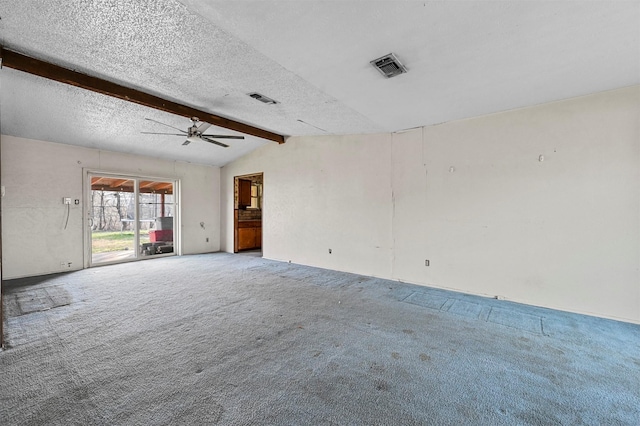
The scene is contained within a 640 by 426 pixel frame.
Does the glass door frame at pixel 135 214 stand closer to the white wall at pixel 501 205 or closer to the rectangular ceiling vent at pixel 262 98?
the white wall at pixel 501 205

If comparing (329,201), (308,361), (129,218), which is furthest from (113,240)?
(308,361)

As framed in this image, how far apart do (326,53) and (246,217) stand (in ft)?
21.5

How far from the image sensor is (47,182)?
518 centimetres

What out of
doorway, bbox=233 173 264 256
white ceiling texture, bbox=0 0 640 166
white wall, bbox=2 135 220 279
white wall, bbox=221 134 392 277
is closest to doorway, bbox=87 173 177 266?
white wall, bbox=2 135 220 279

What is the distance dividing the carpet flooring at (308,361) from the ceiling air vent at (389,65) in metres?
2.81

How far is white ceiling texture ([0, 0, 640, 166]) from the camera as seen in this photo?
204 cm

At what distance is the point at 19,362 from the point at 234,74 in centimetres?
Answer: 345

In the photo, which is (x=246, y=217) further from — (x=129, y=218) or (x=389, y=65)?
(x=389, y=65)

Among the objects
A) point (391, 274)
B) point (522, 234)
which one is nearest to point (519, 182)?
point (522, 234)

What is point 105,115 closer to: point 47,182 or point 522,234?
point 47,182

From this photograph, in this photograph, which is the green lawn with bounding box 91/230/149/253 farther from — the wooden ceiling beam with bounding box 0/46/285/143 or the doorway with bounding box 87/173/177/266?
the wooden ceiling beam with bounding box 0/46/285/143

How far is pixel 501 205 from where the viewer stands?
384 centimetres

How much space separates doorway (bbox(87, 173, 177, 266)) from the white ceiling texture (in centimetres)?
214

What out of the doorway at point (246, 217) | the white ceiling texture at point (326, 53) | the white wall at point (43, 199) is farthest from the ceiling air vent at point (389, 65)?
the white wall at point (43, 199)
